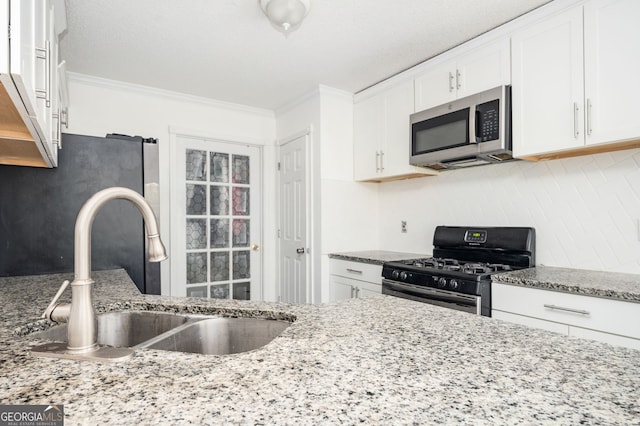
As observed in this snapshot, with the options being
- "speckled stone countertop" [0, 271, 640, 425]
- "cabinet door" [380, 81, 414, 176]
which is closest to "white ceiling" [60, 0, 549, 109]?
"cabinet door" [380, 81, 414, 176]

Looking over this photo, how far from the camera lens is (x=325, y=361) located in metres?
0.71

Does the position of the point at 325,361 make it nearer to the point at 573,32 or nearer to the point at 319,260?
the point at 573,32

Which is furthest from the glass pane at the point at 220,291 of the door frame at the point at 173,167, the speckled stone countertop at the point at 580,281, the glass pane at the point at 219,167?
the speckled stone countertop at the point at 580,281

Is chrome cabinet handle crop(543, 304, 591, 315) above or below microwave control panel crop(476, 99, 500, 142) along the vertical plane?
below

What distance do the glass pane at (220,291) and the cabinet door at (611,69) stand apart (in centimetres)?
314

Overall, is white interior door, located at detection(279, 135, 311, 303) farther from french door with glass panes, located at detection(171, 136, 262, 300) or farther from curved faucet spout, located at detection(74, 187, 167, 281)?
curved faucet spout, located at detection(74, 187, 167, 281)

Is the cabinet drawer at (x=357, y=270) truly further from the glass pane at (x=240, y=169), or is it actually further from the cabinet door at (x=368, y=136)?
the glass pane at (x=240, y=169)

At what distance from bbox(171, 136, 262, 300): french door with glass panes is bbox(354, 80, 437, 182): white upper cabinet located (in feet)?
3.84

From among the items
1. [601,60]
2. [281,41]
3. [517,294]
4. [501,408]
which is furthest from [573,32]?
[501,408]

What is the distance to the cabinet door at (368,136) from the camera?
123 inches

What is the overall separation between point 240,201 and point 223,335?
2.64m

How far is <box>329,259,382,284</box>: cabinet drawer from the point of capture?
9.02ft

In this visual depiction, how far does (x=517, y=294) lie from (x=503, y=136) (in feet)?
3.07

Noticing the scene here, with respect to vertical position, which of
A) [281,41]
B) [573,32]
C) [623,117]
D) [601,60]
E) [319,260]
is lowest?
[319,260]
